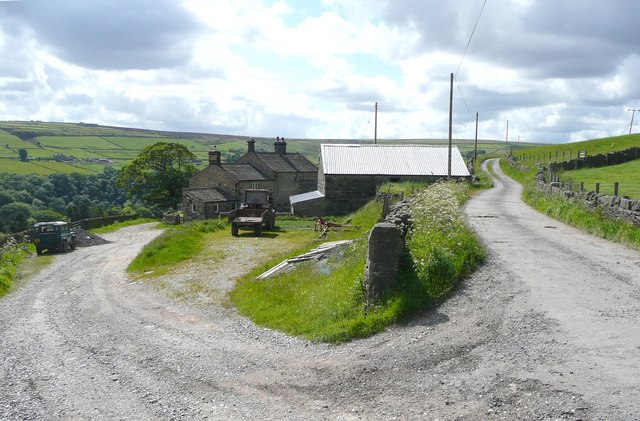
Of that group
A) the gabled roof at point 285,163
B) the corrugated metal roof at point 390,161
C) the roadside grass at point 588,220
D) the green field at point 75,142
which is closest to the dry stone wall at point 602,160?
the corrugated metal roof at point 390,161

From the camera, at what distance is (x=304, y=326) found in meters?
11.0

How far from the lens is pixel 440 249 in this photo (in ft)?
36.7

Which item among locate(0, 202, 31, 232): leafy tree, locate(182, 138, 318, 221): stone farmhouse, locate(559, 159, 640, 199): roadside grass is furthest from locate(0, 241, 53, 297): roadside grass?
locate(0, 202, 31, 232): leafy tree

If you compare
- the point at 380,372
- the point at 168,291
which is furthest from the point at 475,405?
the point at 168,291

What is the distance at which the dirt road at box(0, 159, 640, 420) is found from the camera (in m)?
6.85

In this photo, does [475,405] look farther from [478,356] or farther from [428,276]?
[428,276]

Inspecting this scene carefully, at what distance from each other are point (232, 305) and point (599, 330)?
9157 mm

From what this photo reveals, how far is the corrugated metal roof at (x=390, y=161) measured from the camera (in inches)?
1768

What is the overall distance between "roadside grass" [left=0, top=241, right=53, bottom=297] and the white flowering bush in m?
15.6

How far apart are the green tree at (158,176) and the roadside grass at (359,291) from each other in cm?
5988

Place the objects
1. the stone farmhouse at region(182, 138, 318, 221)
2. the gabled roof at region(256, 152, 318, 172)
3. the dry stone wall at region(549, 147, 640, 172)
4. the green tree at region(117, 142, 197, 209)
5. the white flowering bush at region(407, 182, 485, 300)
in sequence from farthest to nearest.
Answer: the green tree at region(117, 142, 197, 209) → the gabled roof at region(256, 152, 318, 172) → the stone farmhouse at region(182, 138, 318, 221) → the dry stone wall at region(549, 147, 640, 172) → the white flowering bush at region(407, 182, 485, 300)

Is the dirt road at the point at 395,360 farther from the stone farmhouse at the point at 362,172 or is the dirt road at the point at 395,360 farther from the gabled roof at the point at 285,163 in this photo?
the gabled roof at the point at 285,163

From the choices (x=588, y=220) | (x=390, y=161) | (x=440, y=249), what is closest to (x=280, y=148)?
(x=390, y=161)

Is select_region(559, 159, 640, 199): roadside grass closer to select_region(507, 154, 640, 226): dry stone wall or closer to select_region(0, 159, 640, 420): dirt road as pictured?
select_region(507, 154, 640, 226): dry stone wall
